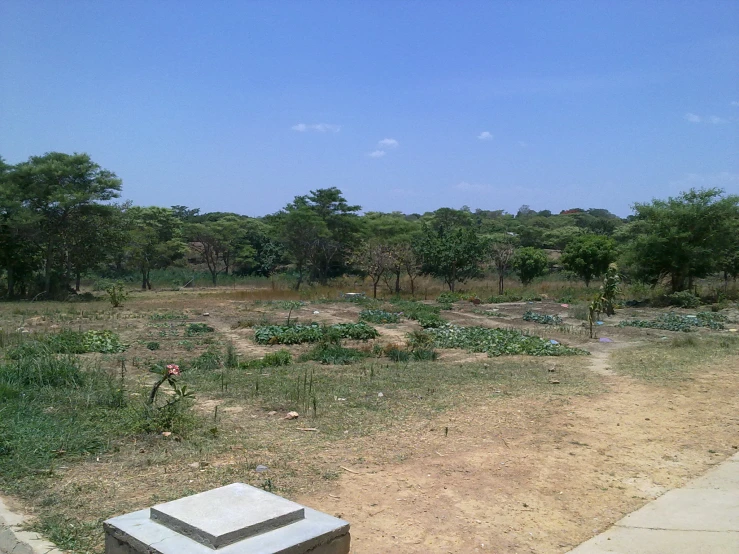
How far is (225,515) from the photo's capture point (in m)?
3.59

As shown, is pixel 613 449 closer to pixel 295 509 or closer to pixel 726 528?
pixel 726 528

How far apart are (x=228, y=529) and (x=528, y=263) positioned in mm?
31731

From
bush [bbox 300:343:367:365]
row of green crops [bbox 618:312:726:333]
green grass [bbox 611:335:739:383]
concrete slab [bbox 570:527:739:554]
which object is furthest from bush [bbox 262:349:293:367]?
row of green crops [bbox 618:312:726:333]

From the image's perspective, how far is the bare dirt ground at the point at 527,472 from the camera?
14.1ft

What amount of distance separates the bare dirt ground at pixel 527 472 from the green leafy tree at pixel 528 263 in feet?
85.0

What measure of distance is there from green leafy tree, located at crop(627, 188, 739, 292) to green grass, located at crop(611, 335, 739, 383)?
34.0 feet

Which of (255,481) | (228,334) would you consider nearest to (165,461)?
(255,481)

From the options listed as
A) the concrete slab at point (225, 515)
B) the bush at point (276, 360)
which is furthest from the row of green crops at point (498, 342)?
the concrete slab at point (225, 515)

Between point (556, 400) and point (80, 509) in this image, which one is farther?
point (556, 400)

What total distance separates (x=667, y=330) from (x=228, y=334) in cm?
1143

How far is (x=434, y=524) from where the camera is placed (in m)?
4.38

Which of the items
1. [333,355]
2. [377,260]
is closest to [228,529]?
[333,355]

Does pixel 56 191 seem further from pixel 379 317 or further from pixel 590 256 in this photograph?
pixel 590 256

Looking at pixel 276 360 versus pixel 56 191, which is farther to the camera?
pixel 56 191
